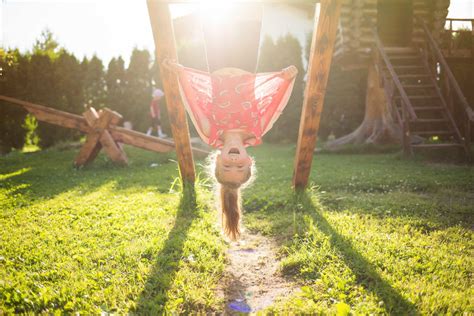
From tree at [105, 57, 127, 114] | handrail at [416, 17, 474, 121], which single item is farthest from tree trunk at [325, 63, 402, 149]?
tree at [105, 57, 127, 114]

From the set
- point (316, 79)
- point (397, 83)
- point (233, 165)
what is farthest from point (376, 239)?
point (397, 83)

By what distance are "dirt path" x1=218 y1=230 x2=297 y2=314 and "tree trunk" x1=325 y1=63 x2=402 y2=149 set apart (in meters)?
8.57

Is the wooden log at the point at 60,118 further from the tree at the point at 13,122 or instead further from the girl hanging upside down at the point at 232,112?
the girl hanging upside down at the point at 232,112

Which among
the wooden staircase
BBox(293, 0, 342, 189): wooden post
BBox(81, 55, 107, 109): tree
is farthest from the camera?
BBox(81, 55, 107, 109): tree

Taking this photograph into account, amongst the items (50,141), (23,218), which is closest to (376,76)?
(23,218)

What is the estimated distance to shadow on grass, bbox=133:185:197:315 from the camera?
2.45 meters

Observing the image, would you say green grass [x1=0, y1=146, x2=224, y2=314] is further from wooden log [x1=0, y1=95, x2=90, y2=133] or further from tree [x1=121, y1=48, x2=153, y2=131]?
tree [x1=121, y1=48, x2=153, y2=131]

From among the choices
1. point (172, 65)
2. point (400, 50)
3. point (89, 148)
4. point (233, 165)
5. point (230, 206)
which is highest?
point (400, 50)

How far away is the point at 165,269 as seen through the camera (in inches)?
118

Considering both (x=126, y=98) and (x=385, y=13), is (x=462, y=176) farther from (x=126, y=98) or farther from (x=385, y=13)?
(x=126, y=98)

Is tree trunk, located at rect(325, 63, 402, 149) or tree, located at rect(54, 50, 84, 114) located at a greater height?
tree, located at rect(54, 50, 84, 114)

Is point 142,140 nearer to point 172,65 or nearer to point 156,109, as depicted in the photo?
point 172,65

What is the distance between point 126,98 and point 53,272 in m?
13.8

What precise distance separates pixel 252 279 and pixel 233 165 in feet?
3.49
